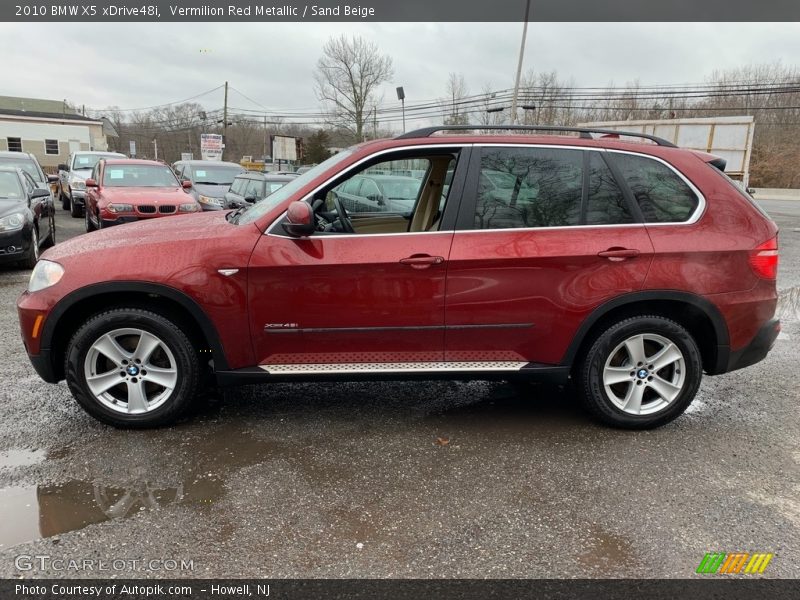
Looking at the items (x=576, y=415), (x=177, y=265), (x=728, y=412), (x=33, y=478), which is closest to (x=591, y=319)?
(x=576, y=415)

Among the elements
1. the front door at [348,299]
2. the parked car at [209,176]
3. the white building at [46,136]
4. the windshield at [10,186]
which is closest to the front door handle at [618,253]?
the front door at [348,299]

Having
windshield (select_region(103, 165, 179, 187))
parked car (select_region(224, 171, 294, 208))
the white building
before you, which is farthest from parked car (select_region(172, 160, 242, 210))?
the white building

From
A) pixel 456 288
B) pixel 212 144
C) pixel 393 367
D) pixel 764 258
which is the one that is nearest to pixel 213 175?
pixel 393 367

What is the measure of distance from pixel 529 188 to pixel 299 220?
145 centimetres

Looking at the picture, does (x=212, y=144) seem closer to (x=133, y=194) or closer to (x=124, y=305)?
(x=133, y=194)

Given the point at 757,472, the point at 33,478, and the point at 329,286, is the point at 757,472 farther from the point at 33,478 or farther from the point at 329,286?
the point at 33,478

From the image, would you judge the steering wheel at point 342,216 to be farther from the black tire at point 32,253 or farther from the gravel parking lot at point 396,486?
the black tire at point 32,253

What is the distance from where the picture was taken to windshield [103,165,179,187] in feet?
36.3

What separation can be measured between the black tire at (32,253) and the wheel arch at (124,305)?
5585 millimetres

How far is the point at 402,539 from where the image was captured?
8.23ft

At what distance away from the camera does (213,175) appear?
14.8m

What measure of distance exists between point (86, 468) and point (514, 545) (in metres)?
2.33

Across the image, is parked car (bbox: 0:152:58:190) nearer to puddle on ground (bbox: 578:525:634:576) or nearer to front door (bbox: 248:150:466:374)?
front door (bbox: 248:150:466:374)

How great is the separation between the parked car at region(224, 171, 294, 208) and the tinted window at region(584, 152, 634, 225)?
8.20 metres
